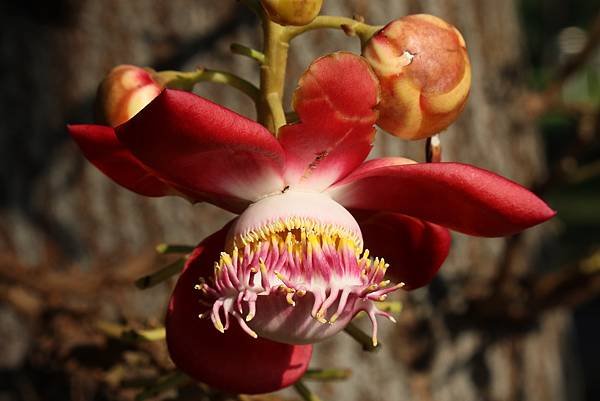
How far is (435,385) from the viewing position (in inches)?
49.4

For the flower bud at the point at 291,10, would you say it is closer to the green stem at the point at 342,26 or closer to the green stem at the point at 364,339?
the green stem at the point at 342,26

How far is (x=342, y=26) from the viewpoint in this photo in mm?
454

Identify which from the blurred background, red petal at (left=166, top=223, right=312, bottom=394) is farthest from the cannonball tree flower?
the blurred background

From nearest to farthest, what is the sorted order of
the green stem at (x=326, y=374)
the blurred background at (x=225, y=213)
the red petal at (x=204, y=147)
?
the red petal at (x=204, y=147)
the green stem at (x=326, y=374)
the blurred background at (x=225, y=213)

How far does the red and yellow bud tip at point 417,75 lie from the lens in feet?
1.39

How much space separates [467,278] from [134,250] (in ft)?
1.52

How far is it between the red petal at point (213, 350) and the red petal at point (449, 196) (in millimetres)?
81

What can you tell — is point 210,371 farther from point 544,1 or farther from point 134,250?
point 544,1

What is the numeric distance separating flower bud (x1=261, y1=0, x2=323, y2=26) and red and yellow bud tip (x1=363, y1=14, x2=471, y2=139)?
0.04 meters

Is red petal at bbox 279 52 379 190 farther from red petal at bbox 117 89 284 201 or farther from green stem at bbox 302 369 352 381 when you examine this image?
green stem at bbox 302 369 352 381

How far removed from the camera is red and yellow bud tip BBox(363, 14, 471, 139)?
423 millimetres

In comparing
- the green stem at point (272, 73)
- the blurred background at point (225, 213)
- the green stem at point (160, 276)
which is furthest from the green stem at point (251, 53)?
the blurred background at point (225, 213)

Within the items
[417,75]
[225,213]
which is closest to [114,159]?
[417,75]

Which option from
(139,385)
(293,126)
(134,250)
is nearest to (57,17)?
(134,250)
